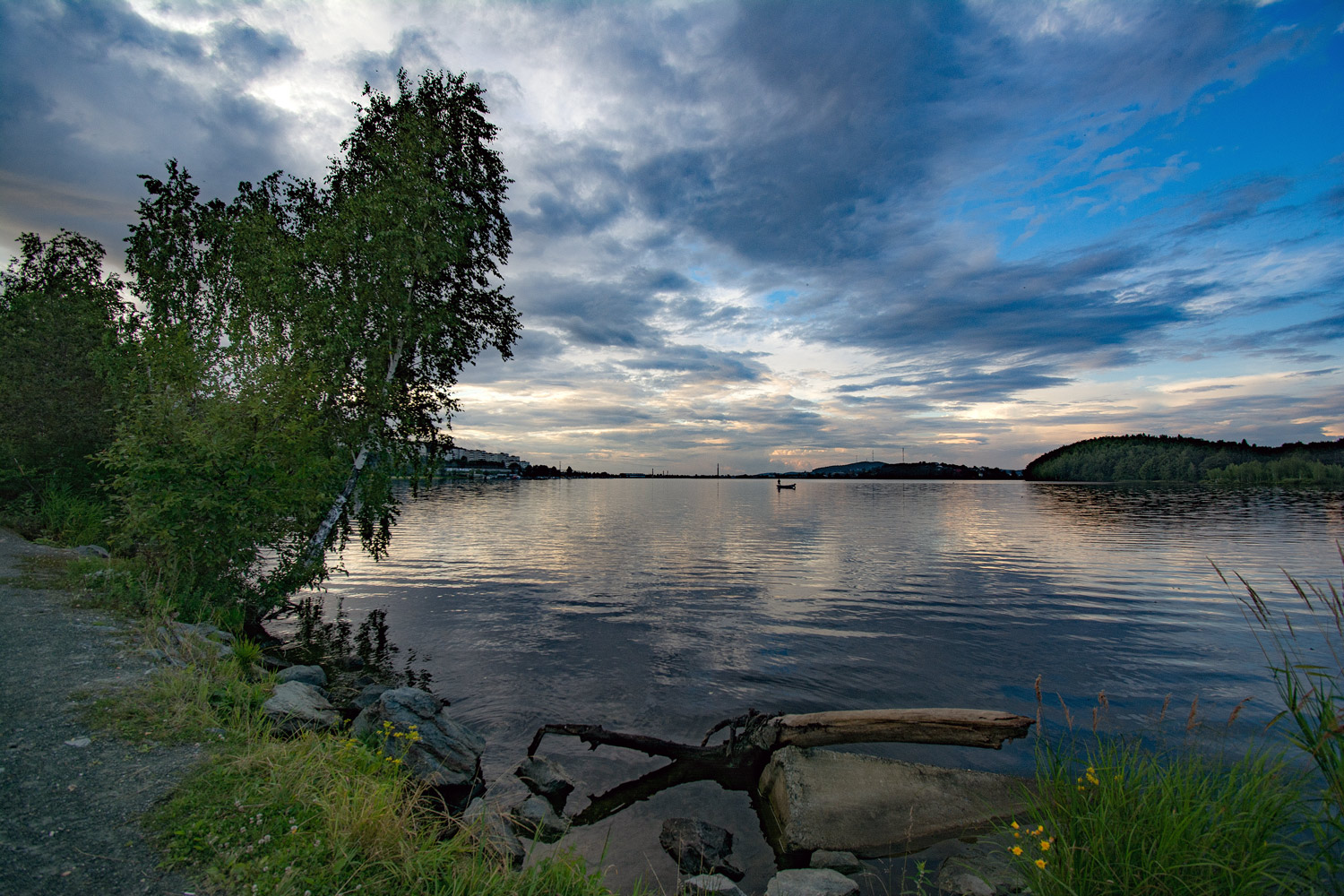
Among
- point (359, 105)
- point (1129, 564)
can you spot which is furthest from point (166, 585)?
point (1129, 564)

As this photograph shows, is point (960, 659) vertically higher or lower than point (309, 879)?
lower

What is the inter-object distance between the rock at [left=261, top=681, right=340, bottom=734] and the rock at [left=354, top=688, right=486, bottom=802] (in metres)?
0.55

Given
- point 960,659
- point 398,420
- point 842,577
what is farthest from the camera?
point 842,577

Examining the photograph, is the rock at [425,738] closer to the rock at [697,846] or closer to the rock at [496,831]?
the rock at [496,831]

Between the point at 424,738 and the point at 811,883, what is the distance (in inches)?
253

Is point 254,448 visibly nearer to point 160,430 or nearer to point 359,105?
point 160,430

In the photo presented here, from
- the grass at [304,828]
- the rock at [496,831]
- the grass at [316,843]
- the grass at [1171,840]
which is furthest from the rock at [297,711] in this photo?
the grass at [1171,840]

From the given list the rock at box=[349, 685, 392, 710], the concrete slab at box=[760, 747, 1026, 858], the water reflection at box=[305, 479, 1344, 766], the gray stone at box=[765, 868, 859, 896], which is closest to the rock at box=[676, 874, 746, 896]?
the gray stone at box=[765, 868, 859, 896]

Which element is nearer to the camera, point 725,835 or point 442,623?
point 725,835

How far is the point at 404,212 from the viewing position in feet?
59.3

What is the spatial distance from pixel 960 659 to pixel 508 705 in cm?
1302

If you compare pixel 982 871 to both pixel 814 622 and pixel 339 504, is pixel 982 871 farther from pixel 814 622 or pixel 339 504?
pixel 339 504

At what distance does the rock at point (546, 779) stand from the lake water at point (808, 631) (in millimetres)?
608

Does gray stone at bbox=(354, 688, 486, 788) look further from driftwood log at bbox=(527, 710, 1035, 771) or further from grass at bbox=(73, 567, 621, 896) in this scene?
grass at bbox=(73, 567, 621, 896)
